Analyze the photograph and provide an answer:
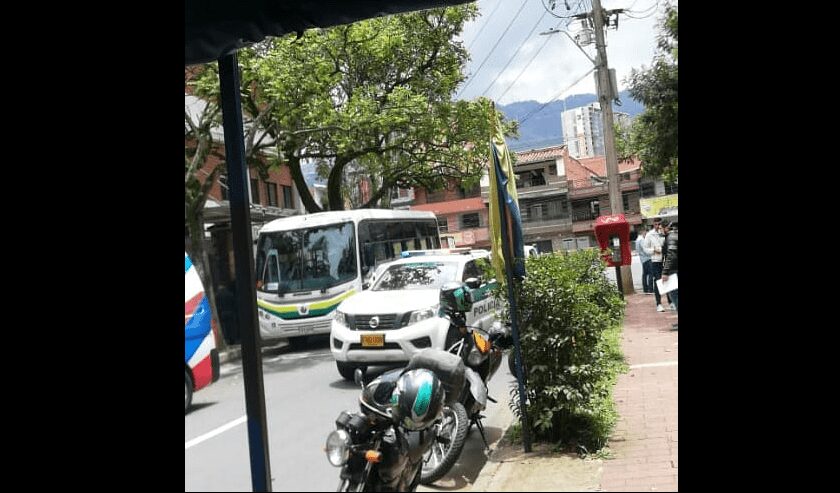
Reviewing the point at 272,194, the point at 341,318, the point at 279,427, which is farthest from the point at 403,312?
the point at 279,427

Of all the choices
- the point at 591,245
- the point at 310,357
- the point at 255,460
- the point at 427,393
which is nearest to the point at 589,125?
the point at 591,245

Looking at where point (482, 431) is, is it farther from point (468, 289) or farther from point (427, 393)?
point (427, 393)

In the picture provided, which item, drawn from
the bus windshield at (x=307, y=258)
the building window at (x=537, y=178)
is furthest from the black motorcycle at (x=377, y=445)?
the building window at (x=537, y=178)

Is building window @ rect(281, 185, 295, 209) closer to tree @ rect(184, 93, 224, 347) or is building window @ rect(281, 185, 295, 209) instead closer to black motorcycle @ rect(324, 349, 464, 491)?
tree @ rect(184, 93, 224, 347)

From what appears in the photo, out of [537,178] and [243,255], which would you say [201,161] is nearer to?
[243,255]

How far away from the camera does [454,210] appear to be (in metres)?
2.23

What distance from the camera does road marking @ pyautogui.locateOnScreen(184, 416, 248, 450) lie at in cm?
135

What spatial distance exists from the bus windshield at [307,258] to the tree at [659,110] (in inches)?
37.4

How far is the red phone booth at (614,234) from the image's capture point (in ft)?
6.89

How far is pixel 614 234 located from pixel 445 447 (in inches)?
38.1

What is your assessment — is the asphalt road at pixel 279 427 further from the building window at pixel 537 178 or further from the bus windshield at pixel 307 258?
the building window at pixel 537 178
